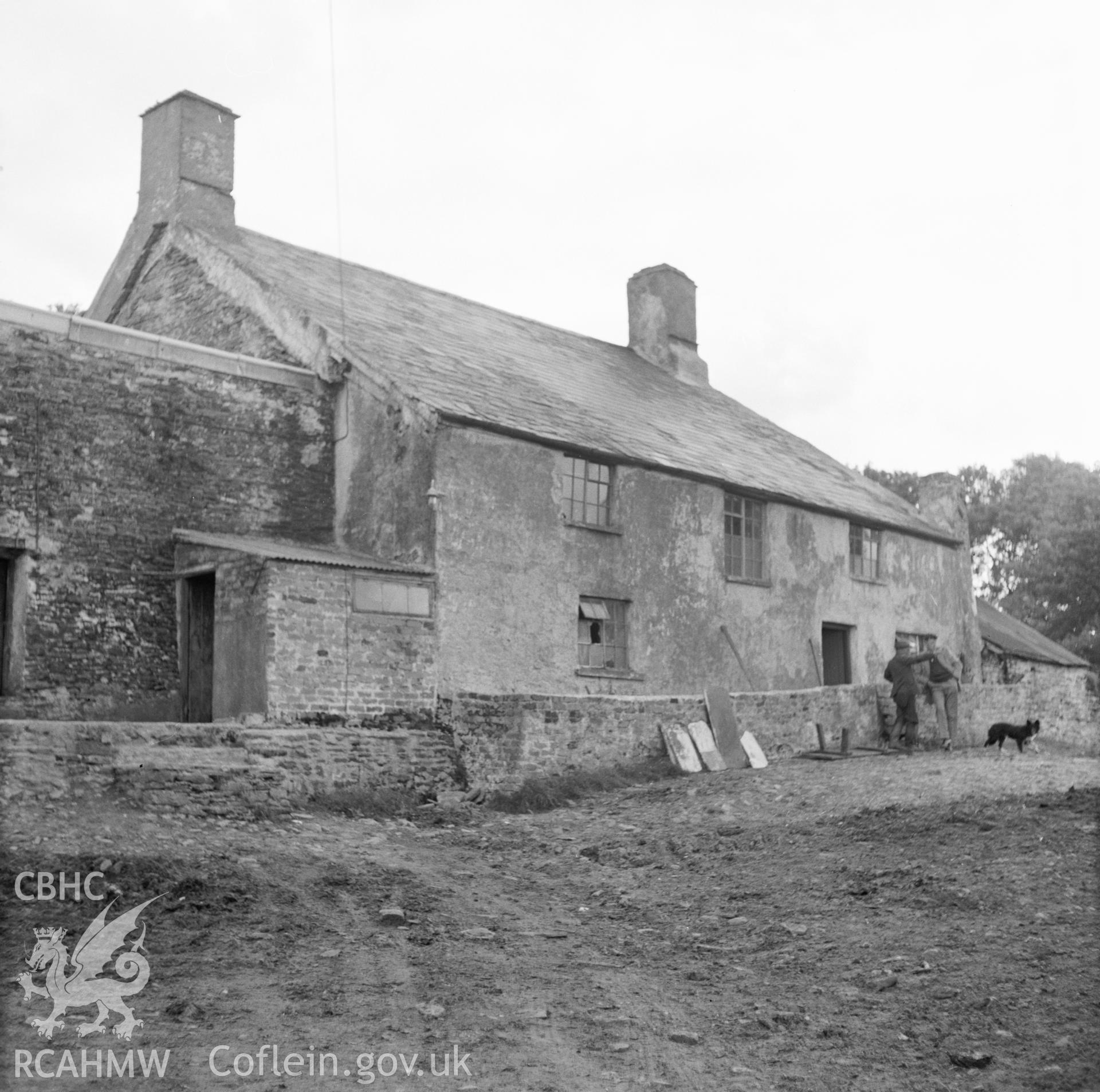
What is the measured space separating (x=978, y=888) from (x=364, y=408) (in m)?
11.2

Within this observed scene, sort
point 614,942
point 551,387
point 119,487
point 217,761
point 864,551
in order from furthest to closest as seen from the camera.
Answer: point 864,551 → point 551,387 → point 119,487 → point 217,761 → point 614,942

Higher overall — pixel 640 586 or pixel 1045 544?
pixel 1045 544

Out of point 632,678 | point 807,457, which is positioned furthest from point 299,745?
point 807,457

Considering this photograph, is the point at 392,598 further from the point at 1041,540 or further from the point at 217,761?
the point at 1041,540

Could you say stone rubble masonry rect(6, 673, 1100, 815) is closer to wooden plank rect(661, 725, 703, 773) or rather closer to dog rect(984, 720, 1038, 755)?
wooden plank rect(661, 725, 703, 773)

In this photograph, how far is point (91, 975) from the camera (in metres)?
8.42

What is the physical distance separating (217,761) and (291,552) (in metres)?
3.17

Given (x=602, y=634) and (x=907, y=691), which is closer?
(x=602, y=634)

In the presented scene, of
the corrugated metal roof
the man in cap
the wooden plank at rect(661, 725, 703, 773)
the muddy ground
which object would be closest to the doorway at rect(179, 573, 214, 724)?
the corrugated metal roof

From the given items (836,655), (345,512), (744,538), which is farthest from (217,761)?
(836,655)

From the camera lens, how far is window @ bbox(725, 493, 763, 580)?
2172 cm

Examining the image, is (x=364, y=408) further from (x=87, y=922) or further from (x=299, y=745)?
(x=87, y=922)

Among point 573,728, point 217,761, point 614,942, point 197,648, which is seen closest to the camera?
point 614,942

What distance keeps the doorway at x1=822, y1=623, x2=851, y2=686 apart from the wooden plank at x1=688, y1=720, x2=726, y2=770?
6502 millimetres
